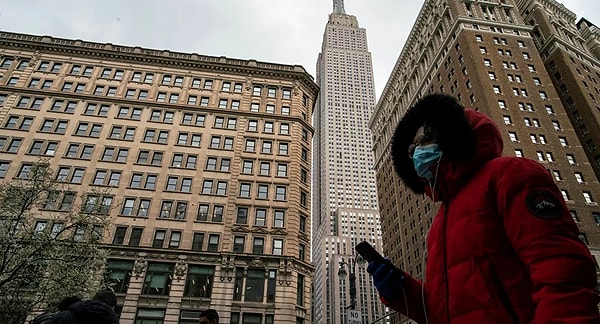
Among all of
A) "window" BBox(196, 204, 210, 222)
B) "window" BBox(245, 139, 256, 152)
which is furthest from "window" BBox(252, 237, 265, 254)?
"window" BBox(245, 139, 256, 152)

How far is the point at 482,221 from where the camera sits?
1810 mm

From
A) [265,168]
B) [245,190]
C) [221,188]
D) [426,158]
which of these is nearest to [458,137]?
[426,158]

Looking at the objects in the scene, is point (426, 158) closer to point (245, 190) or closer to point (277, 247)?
point (277, 247)

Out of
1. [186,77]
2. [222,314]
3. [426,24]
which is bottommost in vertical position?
[222,314]

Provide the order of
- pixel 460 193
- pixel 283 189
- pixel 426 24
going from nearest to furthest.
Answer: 1. pixel 460 193
2. pixel 283 189
3. pixel 426 24

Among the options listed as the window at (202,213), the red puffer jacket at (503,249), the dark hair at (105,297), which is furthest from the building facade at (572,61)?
the dark hair at (105,297)

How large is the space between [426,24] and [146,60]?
53.6 m

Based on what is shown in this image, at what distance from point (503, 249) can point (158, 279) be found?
32.4 m

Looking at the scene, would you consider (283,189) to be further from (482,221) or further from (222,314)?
(482,221)

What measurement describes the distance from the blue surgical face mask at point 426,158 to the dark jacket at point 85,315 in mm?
5264

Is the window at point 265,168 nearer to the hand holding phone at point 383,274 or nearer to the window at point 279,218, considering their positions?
the window at point 279,218

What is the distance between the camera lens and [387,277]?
226 centimetres

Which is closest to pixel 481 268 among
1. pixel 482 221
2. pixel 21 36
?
pixel 482 221

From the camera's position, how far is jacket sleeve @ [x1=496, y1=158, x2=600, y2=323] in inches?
52.4
